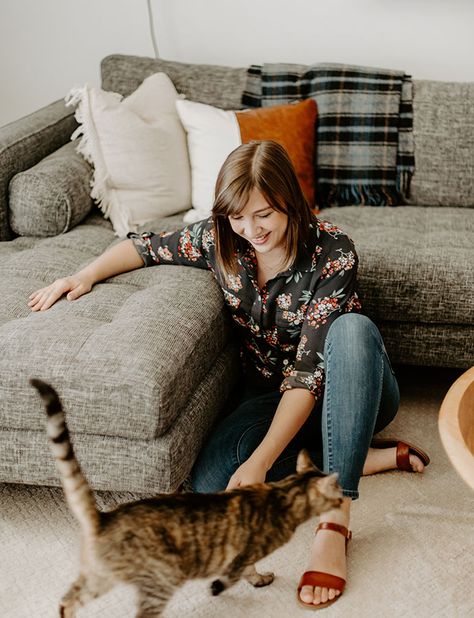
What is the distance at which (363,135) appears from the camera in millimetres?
2400

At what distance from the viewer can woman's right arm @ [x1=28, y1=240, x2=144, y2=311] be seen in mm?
1687

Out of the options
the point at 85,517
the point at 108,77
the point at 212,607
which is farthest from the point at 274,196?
the point at 108,77

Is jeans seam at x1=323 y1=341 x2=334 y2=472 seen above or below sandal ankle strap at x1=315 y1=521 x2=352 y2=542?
above

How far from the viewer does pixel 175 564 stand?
124 centimetres

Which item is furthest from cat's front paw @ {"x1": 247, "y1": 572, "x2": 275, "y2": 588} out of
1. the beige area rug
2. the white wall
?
the white wall

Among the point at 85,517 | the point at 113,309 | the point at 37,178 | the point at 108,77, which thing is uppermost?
the point at 108,77

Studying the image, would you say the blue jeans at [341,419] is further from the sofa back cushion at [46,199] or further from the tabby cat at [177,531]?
the sofa back cushion at [46,199]

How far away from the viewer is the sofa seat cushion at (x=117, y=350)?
144 centimetres

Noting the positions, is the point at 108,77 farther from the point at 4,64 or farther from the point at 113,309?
the point at 113,309

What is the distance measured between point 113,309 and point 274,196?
45cm

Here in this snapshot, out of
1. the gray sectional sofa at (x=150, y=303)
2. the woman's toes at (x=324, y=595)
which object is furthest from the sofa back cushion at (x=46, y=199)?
the woman's toes at (x=324, y=595)

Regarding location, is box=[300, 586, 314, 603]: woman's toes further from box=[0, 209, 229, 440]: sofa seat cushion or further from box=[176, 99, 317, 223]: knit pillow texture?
box=[176, 99, 317, 223]: knit pillow texture

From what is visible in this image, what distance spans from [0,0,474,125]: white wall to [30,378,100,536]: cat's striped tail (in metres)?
2.01

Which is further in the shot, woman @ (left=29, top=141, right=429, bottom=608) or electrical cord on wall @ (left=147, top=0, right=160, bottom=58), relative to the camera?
electrical cord on wall @ (left=147, top=0, right=160, bottom=58)
